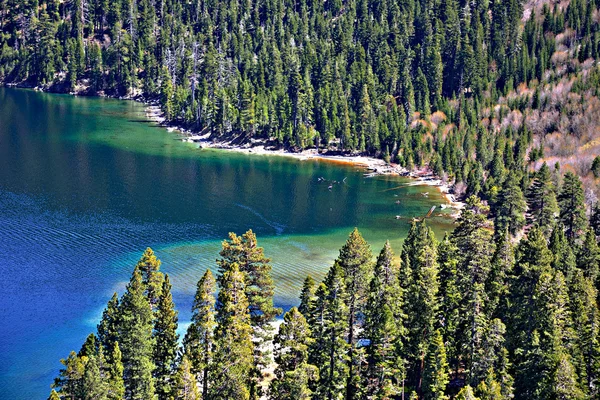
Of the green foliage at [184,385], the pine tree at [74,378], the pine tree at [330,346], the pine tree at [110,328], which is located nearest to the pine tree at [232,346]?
the green foliage at [184,385]

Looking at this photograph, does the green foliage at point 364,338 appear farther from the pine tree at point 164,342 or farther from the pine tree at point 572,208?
the pine tree at point 572,208

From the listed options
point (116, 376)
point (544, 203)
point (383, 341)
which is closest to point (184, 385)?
point (116, 376)

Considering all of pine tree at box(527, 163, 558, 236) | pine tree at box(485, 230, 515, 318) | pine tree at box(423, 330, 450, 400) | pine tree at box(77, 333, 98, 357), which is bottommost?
pine tree at box(423, 330, 450, 400)

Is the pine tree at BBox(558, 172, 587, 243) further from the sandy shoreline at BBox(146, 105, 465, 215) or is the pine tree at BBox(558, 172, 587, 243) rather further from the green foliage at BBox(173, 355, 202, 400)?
the green foliage at BBox(173, 355, 202, 400)

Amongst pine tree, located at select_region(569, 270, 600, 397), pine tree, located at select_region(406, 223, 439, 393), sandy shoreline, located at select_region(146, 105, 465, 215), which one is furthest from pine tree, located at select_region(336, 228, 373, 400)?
sandy shoreline, located at select_region(146, 105, 465, 215)

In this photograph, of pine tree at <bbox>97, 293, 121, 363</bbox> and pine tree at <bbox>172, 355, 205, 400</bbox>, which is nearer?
pine tree at <bbox>172, 355, 205, 400</bbox>

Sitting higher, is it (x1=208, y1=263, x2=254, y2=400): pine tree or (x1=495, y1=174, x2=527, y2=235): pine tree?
(x1=495, y1=174, x2=527, y2=235): pine tree

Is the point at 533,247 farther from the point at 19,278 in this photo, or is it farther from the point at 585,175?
the point at 585,175
